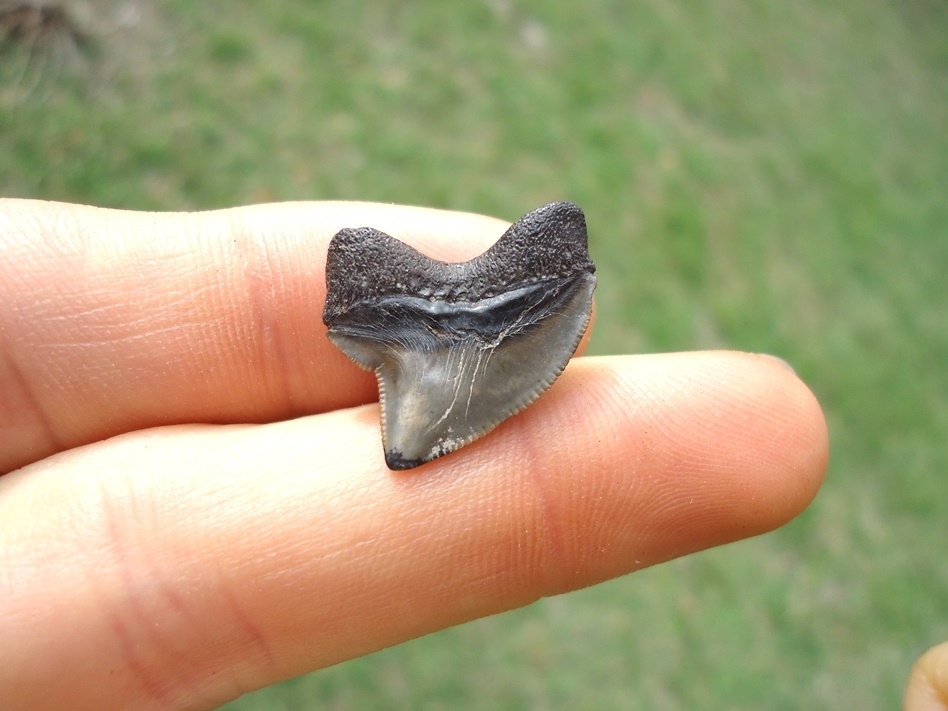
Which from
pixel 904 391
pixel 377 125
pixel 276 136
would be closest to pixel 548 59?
pixel 377 125

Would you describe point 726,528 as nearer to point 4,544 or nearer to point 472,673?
point 472,673

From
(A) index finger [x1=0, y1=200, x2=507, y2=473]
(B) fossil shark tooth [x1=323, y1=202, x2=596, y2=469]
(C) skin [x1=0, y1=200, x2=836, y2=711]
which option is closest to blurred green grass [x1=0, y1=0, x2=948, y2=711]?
(C) skin [x1=0, y1=200, x2=836, y2=711]

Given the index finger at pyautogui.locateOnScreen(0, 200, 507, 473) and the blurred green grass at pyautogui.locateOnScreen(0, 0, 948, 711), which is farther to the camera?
the blurred green grass at pyautogui.locateOnScreen(0, 0, 948, 711)

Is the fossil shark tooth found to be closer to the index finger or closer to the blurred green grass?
the index finger

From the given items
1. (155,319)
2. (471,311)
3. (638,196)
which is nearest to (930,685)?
(471,311)

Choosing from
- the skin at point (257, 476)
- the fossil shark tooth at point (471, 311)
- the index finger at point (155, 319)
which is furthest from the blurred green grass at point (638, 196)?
the fossil shark tooth at point (471, 311)

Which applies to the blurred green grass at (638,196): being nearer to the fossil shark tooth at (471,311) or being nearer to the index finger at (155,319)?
the index finger at (155,319)
